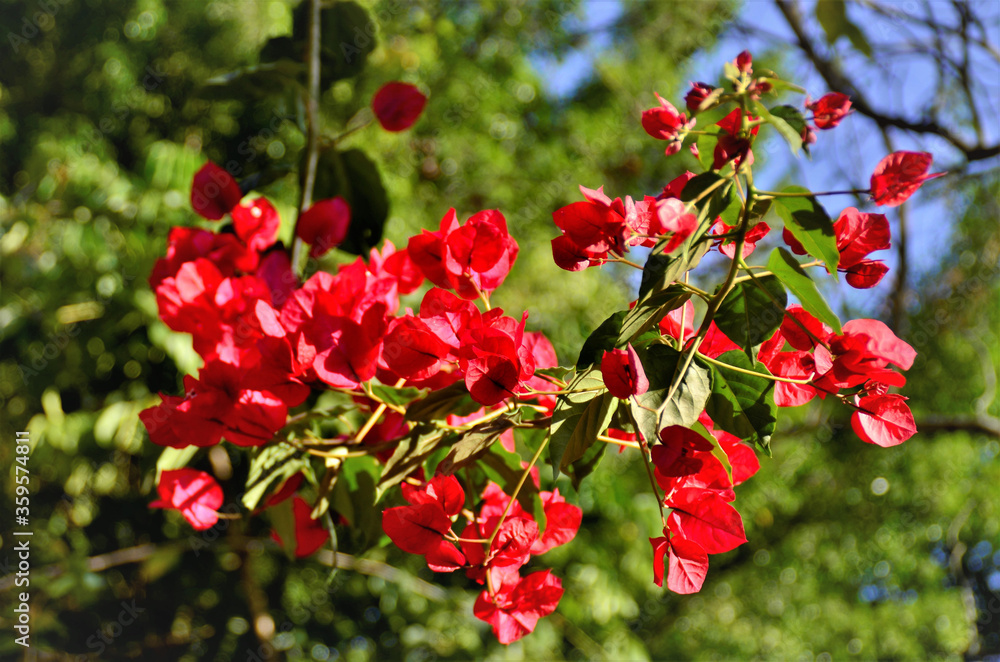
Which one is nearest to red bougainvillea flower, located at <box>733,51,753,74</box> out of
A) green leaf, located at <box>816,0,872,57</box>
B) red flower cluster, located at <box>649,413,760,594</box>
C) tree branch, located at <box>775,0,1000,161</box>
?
red flower cluster, located at <box>649,413,760,594</box>

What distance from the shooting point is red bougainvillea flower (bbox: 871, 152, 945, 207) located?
196 mm

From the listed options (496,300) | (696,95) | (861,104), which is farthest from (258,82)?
(496,300)

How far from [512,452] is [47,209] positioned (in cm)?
111

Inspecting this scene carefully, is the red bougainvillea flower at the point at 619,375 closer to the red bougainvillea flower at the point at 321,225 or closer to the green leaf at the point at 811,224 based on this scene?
the green leaf at the point at 811,224

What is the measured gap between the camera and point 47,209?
1.07 m

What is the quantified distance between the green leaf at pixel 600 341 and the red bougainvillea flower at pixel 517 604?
0.09 m

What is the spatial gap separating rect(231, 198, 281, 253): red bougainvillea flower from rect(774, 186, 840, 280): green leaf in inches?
11.6

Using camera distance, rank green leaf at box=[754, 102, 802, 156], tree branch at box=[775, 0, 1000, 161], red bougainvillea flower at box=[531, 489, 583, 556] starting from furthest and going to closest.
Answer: tree branch at box=[775, 0, 1000, 161]
red bougainvillea flower at box=[531, 489, 583, 556]
green leaf at box=[754, 102, 802, 156]

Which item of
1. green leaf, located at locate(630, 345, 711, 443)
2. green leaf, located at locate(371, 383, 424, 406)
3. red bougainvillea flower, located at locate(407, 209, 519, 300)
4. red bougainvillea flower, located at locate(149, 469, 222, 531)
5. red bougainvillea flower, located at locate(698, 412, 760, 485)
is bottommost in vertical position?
red bougainvillea flower, located at locate(149, 469, 222, 531)

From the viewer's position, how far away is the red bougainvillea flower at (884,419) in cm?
21

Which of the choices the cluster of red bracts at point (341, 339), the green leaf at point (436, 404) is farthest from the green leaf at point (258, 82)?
the green leaf at point (436, 404)

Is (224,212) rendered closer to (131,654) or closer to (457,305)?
(457,305)

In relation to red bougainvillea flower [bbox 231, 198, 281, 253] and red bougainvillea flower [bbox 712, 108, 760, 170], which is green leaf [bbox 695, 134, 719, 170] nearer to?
red bougainvillea flower [bbox 712, 108, 760, 170]

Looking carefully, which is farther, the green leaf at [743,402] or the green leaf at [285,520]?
the green leaf at [285,520]
